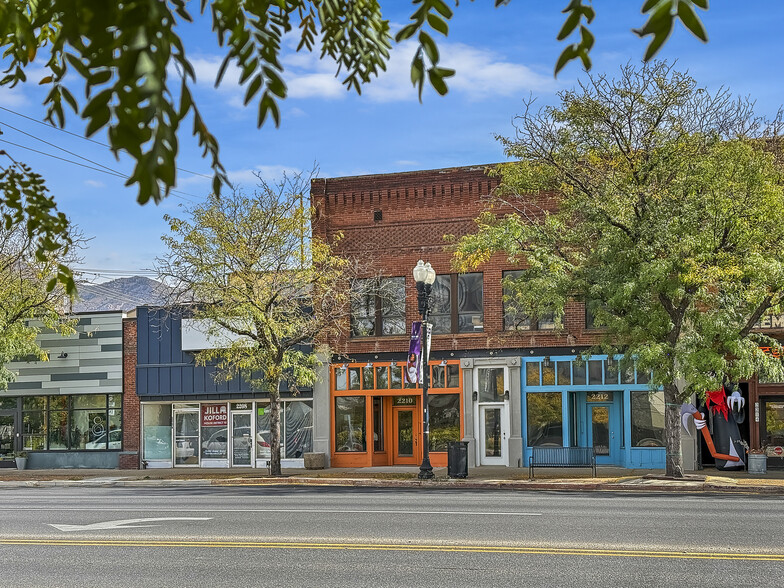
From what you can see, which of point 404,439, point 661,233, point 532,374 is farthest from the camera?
point 404,439

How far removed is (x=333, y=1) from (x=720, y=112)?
23.2 meters

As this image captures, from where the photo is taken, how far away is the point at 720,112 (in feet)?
81.4

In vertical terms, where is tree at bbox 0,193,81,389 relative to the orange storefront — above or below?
above

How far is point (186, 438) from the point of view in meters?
35.0

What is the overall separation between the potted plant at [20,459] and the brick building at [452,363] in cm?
1220

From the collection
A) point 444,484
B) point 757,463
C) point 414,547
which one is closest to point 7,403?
point 444,484

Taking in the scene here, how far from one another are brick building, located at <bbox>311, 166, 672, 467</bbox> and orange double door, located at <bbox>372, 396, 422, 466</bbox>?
1.3 inches

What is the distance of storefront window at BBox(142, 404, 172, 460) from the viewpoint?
3522cm

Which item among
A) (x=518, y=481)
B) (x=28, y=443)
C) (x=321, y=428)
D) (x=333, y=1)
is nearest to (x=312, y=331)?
(x=321, y=428)

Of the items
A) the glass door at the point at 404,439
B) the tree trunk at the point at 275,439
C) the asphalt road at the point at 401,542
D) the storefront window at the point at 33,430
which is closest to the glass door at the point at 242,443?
the glass door at the point at 404,439

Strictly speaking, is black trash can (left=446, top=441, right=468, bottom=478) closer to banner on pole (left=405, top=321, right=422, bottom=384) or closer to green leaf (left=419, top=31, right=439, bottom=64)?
banner on pole (left=405, top=321, right=422, bottom=384)

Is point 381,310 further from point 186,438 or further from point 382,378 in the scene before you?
point 186,438

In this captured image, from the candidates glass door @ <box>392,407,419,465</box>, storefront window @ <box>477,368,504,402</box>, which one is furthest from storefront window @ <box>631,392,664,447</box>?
glass door @ <box>392,407,419,465</box>

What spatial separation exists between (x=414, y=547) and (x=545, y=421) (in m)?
18.2
